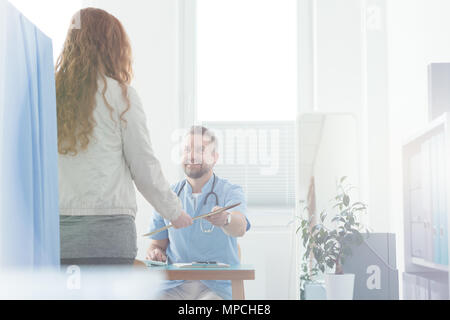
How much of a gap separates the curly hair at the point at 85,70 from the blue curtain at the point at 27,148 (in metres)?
0.05

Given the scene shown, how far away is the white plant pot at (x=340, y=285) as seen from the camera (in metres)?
1.64

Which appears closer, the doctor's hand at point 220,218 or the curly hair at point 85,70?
the curly hair at point 85,70

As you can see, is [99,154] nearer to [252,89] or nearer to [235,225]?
[235,225]

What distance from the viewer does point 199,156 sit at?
1.98 meters

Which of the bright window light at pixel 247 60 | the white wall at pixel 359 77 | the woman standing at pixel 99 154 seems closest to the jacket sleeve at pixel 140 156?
the woman standing at pixel 99 154

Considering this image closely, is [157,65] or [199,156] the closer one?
[199,156]

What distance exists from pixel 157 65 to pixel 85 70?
149cm

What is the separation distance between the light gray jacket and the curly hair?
12 mm

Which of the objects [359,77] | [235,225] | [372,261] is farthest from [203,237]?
[359,77]

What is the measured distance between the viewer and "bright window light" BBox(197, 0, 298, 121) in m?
2.37

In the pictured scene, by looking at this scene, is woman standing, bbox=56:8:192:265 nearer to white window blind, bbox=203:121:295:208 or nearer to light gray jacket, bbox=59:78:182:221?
light gray jacket, bbox=59:78:182:221

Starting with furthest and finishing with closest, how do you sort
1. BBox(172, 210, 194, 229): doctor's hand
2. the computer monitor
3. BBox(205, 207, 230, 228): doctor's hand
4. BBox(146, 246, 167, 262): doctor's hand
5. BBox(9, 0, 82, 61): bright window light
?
the computer monitor → BBox(146, 246, 167, 262): doctor's hand → BBox(205, 207, 230, 228): doctor's hand → BBox(9, 0, 82, 61): bright window light → BBox(172, 210, 194, 229): doctor's hand

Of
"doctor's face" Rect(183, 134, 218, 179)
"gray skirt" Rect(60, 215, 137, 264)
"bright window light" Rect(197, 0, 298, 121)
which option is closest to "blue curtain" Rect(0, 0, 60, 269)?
"gray skirt" Rect(60, 215, 137, 264)

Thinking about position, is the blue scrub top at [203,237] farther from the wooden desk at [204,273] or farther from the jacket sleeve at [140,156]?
the jacket sleeve at [140,156]
